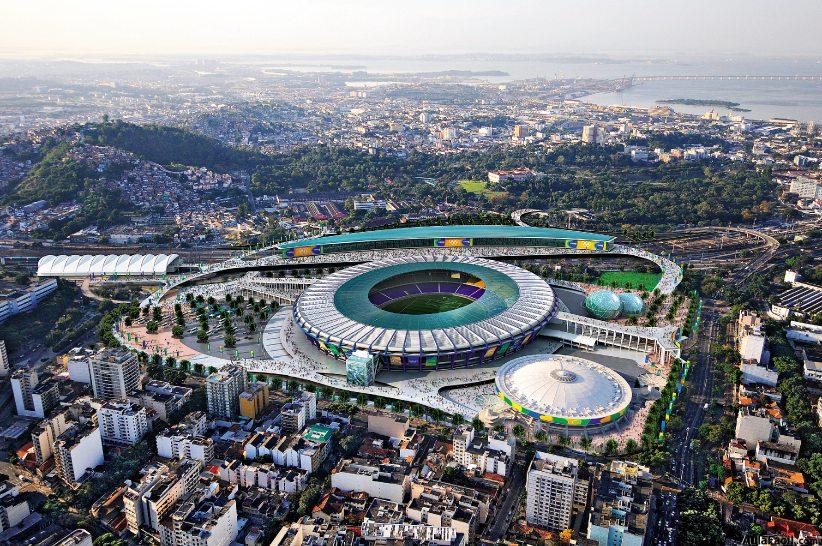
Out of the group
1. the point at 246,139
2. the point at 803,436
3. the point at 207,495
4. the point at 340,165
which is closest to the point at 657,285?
the point at 803,436

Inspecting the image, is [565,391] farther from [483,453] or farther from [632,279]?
[632,279]

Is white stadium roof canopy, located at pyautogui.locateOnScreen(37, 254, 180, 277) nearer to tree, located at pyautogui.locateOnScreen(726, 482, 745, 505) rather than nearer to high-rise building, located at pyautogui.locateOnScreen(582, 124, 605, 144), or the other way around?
tree, located at pyautogui.locateOnScreen(726, 482, 745, 505)

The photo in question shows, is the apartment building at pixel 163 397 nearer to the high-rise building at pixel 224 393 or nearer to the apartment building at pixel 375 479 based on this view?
the high-rise building at pixel 224 393

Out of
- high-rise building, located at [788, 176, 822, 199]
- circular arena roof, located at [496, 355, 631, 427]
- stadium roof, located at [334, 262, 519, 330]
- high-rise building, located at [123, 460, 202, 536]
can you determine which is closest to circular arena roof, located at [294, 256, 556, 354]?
stadium roof, located at [334, 262, 519, 330]

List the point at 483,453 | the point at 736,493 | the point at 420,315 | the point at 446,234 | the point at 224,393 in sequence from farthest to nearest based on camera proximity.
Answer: the point at 446,234 < the point at 420,315 < the point at 224,393 < the point at 483,453 < the point at 736,493

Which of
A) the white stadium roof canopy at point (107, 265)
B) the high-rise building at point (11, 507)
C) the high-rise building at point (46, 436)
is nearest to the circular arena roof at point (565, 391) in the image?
A: the high-rise building at point (46, 436)

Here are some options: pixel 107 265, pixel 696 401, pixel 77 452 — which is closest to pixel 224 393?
pixel 77 452

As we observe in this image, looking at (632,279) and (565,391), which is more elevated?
(565,391)
